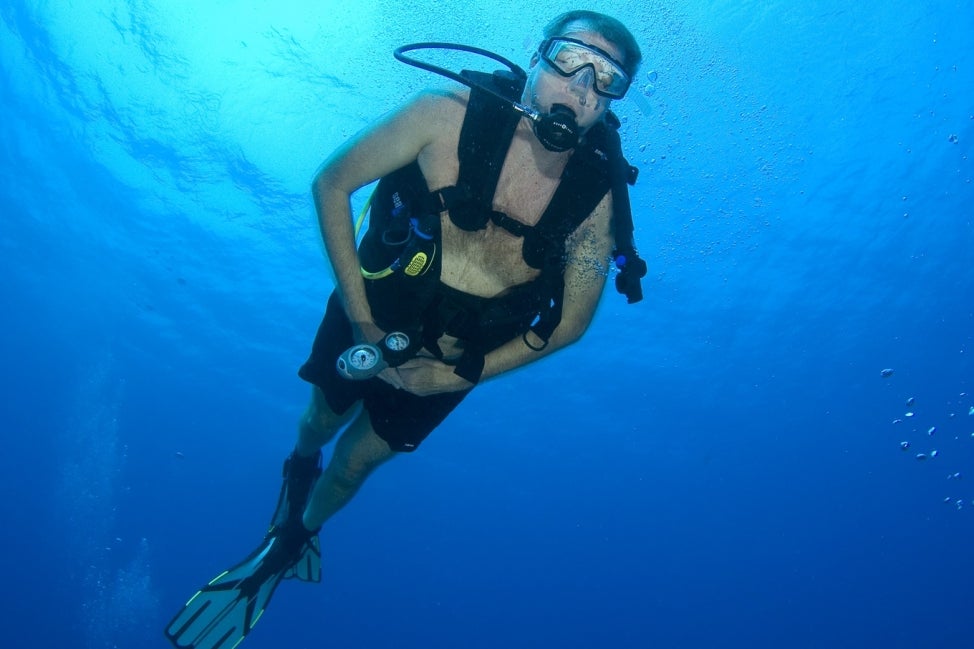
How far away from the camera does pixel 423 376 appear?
12.7 ft

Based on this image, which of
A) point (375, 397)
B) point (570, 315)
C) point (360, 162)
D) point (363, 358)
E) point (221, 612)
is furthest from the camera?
point (221, 612)

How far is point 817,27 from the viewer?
471 inches

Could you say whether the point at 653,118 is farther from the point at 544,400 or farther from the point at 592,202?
the point at 544,400

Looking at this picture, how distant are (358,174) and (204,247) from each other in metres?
23.7

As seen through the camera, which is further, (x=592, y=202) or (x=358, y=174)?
(x=592, y=202)

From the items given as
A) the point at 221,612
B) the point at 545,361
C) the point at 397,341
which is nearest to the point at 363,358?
the point at 397,341

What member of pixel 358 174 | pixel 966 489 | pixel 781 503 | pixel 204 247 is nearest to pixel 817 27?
pixel 358 174

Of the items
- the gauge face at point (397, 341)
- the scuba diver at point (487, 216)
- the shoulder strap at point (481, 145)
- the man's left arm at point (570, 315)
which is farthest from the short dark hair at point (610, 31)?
the gauge face at point (397, 341)

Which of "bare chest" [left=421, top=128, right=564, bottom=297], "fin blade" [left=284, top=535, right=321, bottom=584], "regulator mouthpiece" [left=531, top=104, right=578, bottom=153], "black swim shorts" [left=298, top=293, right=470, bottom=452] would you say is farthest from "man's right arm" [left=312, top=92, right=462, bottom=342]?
"fin blade" [left=284, top=535, right=321, bottom=584]

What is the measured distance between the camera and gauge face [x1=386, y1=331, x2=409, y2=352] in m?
3.42

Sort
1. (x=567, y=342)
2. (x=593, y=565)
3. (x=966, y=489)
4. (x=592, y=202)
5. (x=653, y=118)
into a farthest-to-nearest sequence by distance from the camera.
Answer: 1. (x=593, y=565)
2. (x=966, y=489)
3. (x=653, y=118)
4. (x=567, y=342)
5. (x=592, y=202)

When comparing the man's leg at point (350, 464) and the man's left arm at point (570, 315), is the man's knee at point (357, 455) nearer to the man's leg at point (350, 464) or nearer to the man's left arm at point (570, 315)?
the man's leg at point (350, 464)

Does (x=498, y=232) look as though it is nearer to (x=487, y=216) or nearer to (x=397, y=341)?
(x=487, y=216)

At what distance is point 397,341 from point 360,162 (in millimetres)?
1064
